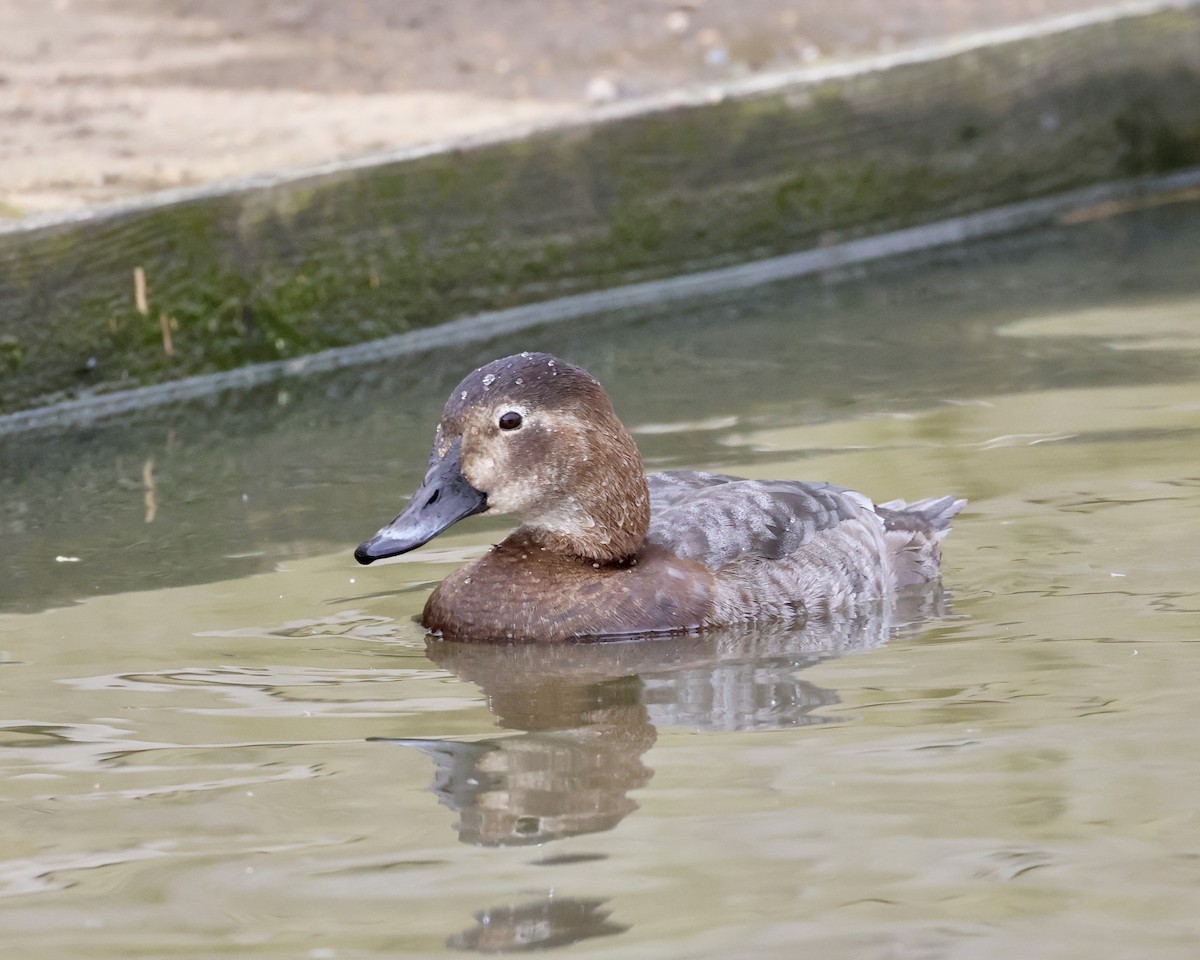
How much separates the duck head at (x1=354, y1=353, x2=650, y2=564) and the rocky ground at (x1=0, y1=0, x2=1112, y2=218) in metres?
3.21

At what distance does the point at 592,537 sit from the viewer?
16.0ft

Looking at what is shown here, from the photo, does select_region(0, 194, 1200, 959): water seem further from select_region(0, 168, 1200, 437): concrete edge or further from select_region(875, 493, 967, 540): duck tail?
select_region(0, 168, 1200, 437): concrete edge

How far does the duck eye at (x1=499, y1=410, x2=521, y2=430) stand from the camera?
4.80 metres

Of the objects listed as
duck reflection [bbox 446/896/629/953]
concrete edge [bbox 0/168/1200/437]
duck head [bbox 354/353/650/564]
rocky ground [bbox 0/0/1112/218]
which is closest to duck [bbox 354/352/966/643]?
duck head [bbox 354/353/650/564]

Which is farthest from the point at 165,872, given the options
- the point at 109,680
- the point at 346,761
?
the point at 109,680

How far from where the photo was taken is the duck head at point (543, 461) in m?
4.77

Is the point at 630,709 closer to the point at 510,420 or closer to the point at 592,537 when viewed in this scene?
the point at 592,537

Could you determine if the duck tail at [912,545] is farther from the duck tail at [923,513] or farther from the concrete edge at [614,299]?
the concrete edge at [614,299]

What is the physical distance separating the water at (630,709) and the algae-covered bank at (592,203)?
0.44 metres

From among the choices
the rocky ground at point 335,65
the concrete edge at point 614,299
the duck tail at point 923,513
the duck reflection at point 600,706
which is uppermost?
the rocky ground at point 335,65

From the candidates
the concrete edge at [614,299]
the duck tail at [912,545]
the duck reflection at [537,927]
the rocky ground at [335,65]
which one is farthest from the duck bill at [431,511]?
the rocky ground at [335,65]

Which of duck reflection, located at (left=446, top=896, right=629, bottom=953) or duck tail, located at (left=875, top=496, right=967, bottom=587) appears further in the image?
duck tail, located at (left=875, top=496, right=967, bottom=587)

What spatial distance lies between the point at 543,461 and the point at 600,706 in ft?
2.94

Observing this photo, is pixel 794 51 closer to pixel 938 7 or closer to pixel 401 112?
pixel 938 7
